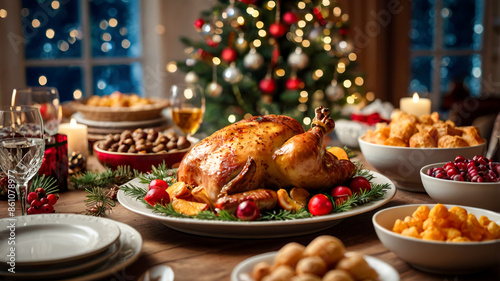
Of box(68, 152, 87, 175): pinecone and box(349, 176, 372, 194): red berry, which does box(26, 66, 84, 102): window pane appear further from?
box(349, 176, 372, 194): red berry

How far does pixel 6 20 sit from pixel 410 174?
11.8 feet

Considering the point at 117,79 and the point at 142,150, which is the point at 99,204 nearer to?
the point at 142,150

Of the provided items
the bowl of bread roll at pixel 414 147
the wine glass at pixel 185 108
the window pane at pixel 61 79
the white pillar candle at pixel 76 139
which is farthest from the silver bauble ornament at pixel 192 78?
the bowl of bread roll at pixel 414 147

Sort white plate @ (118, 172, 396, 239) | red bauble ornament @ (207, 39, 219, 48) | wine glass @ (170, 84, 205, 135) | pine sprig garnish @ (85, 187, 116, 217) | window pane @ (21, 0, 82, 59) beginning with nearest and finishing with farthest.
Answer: white plate @ (118, 172, 396, 239) → pine sprig garnish @ (85, 187, 116, 217) → wine glass @ (170, 84, 205, 135) → red bauble ornament @ (207, 39, 219, 48) → window pane @ (21, 0, 82, 59)

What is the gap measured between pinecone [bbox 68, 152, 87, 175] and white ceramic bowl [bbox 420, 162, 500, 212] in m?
1.01

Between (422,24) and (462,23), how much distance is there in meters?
0.54

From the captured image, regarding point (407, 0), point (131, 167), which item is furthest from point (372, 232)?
point (407, 0)

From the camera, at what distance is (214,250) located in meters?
Answer: 0.95

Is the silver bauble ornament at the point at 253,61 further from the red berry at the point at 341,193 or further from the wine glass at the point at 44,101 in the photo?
the red berry at the point at 341,193

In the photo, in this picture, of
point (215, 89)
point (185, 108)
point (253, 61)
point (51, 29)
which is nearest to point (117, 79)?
→ point (51, 29)

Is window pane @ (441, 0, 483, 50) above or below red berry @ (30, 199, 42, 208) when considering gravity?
above

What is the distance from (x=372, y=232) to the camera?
104cm

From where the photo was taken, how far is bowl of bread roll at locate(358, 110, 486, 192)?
51.0 inches

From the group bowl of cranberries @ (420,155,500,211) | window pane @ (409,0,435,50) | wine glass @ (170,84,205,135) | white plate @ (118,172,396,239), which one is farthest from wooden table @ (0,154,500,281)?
window pane @ (409,0,435,50)
